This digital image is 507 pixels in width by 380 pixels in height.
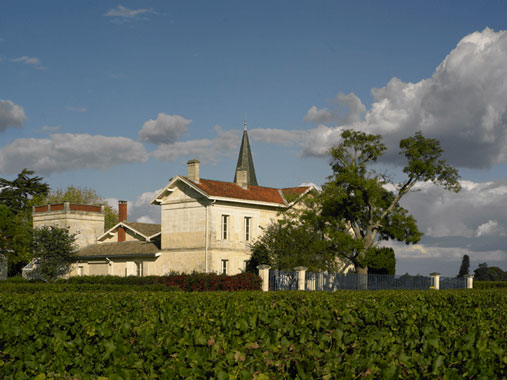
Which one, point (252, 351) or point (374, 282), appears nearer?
point (252, 351)

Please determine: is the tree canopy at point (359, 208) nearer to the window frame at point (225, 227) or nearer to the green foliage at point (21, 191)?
the window frame at point (225, 227)

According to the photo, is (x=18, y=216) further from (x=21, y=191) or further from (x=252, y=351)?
(x=252, y=351)

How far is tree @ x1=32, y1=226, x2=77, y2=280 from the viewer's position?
170 ft

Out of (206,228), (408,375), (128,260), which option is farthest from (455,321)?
(128,260)

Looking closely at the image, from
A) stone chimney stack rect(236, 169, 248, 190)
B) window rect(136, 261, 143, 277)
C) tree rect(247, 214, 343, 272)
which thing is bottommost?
window rect(136, 261, 143, 277)

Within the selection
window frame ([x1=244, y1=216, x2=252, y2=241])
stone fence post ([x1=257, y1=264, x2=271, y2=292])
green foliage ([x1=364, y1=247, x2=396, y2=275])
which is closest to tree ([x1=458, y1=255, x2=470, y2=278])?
green foliage ([x1=364, y1=247, x2=396, y2=275])

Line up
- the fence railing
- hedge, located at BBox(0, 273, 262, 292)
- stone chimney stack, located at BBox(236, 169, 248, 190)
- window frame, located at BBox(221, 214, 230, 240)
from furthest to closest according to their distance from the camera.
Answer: stone chimney stack, located at BBox(236, 169, 248, 190) < window frame, located at BBox(221, 214, 230, 240) < the fence railing < hedge, located at BBox(0, 273, 262, 292)

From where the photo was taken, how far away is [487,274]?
63.1m

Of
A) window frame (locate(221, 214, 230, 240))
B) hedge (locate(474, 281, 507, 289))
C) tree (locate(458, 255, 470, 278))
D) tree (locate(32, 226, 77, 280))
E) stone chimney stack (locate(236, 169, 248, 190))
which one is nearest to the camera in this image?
hedge (locate(474, 281, 507, 289))

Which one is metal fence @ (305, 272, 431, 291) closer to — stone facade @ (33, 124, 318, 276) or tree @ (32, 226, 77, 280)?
stone facade @ (33, 124, 318, 276)

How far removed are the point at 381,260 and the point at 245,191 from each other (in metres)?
11.0

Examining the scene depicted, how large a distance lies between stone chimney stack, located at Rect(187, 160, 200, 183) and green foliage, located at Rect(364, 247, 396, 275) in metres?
13.0

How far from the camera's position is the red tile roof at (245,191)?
46.3m

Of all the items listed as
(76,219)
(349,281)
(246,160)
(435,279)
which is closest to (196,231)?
(349,281)
